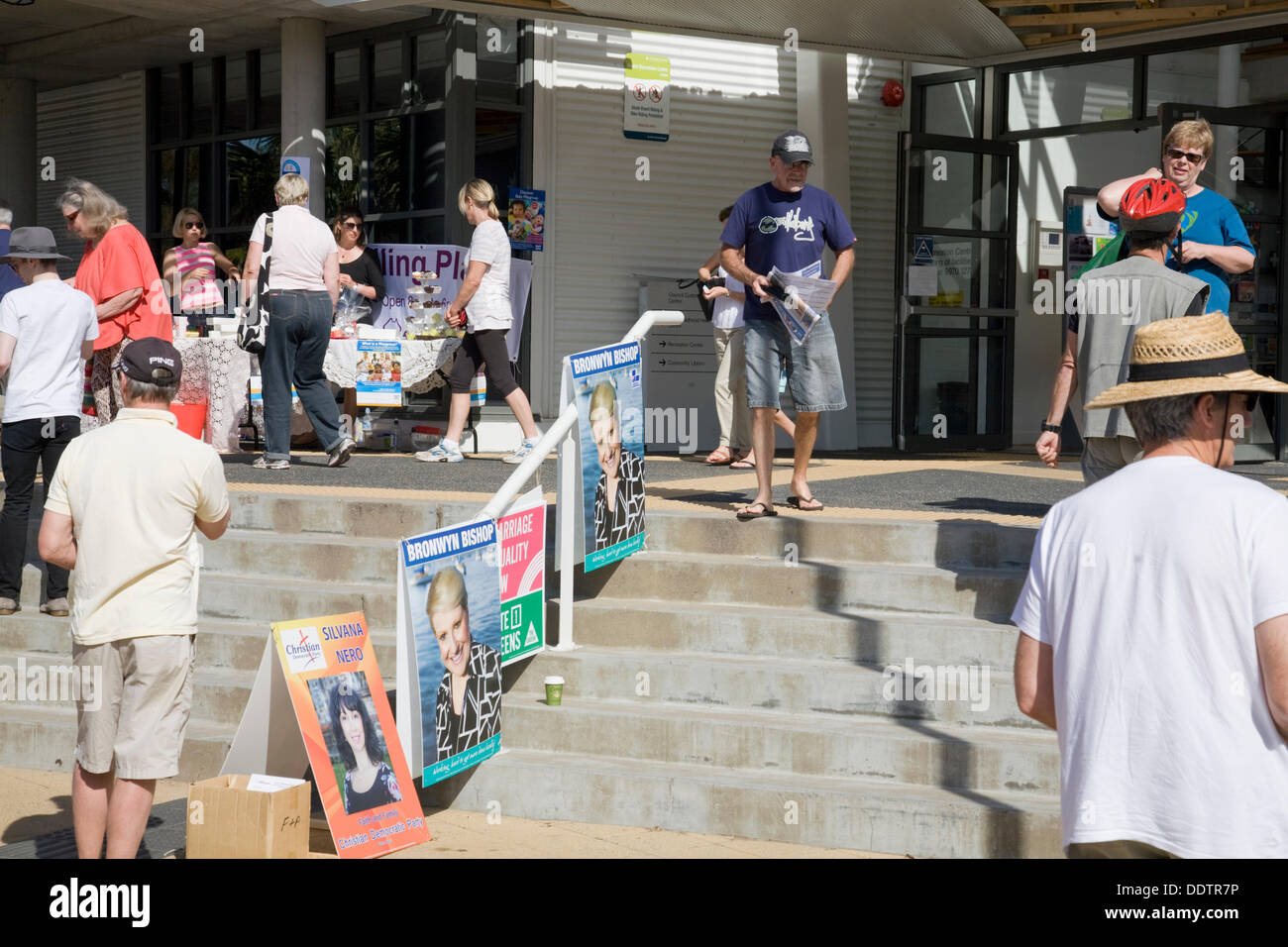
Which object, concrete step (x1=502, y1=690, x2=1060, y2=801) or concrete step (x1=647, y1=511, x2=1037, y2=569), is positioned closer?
concrete step (x1=502, y1=690, x2=1060, y2=801)

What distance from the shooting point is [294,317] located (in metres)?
9.48

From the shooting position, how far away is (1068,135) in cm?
1377

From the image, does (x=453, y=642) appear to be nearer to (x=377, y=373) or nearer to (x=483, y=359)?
(x=483, y=359)

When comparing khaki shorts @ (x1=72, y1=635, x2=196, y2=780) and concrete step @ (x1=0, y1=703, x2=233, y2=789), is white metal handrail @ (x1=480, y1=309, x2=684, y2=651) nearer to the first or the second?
concrete step @ (x1=0, y1=703, x2=233, y2=789)

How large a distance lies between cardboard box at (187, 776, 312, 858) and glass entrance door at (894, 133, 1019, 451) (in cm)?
912

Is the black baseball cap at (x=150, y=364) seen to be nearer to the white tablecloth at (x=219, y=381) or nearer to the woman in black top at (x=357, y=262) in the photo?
the white tablecloth at (x=219, y=381)

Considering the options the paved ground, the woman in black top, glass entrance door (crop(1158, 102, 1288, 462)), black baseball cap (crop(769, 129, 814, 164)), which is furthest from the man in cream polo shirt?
glass entrance door (crop(1158, 102, 1288, 462))

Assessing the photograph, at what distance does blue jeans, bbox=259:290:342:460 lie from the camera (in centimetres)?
950

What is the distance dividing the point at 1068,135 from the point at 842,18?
3224 millimetres

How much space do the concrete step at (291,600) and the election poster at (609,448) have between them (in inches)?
39.8

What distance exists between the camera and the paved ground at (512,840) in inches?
200
